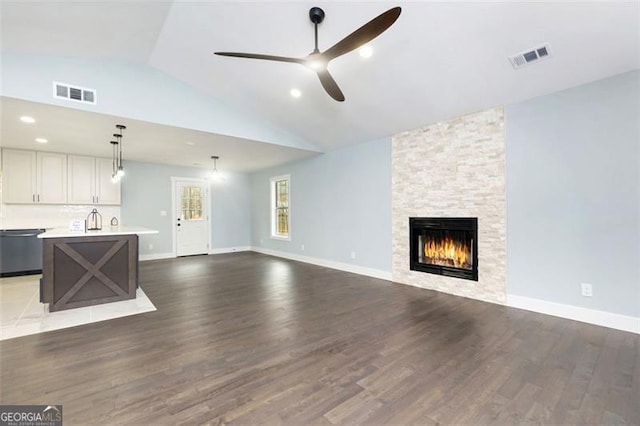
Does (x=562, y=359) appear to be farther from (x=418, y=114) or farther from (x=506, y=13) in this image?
(x=418, y=114)

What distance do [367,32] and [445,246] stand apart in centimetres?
344

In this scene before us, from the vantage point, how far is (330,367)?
7.31 ft

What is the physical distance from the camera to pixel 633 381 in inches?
80.1

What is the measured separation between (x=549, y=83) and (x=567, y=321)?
8.88 ft

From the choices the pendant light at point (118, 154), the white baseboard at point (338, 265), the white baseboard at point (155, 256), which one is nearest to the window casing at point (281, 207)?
the white baseboard at point (338, 265)

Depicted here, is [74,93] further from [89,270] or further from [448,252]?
[448,252]

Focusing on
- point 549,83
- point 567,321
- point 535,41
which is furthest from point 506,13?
point 567,321

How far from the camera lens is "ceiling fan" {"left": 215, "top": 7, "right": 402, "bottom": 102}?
6.33 ft

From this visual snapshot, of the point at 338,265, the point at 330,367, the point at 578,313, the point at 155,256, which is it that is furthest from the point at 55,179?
the point at 578,313

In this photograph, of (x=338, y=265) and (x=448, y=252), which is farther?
(x=338, y=265)

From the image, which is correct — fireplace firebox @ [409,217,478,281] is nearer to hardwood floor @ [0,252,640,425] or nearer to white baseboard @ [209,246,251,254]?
hardwood floor @ [0,252,640,425]

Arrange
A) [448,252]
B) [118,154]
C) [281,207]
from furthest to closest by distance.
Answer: [281,207], [118,154], [448,252]

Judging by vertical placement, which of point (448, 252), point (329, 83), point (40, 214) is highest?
point (329, 83)

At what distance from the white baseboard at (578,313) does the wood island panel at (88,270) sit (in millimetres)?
5235
